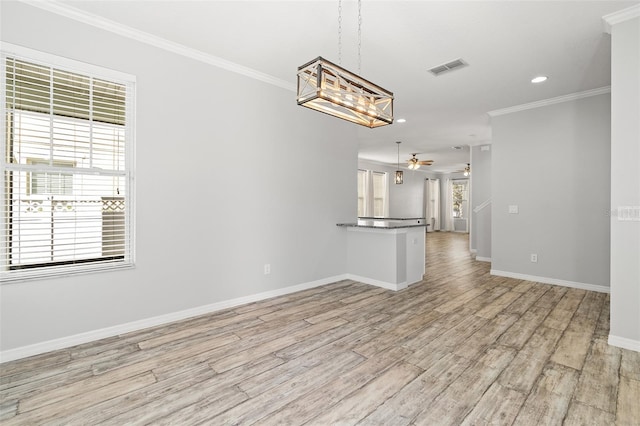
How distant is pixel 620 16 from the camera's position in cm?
260

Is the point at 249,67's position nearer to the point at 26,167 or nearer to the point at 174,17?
the point at 174,17

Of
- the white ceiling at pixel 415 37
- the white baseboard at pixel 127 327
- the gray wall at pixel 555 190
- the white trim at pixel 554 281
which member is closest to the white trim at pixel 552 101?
the gray wall at pixel 555 190

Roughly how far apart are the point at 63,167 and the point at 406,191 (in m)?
11.6

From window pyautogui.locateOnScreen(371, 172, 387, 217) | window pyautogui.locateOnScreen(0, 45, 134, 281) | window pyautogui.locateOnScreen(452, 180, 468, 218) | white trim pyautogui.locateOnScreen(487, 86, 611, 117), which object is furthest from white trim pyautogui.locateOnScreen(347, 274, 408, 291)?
window pyautogui.locateOnScreen(452, 180, 468, 218)

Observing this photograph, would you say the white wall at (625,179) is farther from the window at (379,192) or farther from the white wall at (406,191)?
the window at (379,192)

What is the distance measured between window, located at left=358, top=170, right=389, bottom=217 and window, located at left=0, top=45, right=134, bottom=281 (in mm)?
8359

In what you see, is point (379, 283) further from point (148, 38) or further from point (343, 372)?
point (148, 38)

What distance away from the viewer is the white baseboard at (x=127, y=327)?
7.89 feet

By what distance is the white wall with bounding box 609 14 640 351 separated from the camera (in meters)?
2.57

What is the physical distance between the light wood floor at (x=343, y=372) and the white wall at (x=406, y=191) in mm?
8052

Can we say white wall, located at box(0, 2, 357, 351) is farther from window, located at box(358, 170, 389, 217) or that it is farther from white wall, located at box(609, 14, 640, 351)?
window, located at box(358, 170, 389, 217)

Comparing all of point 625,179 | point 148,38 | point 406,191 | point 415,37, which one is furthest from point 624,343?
point 406,191

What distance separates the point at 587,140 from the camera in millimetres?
4402

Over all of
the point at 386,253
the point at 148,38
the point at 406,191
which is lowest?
the point at 386,253
